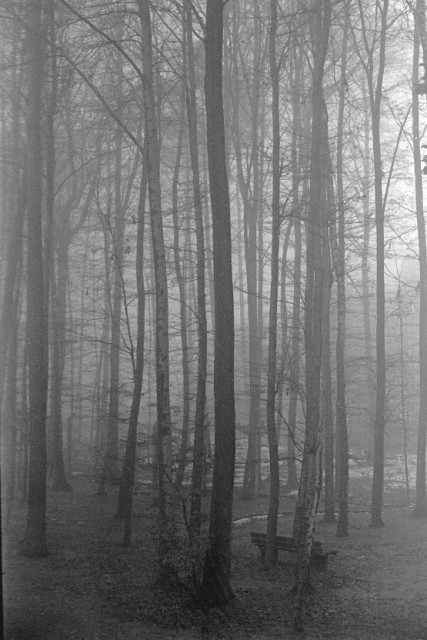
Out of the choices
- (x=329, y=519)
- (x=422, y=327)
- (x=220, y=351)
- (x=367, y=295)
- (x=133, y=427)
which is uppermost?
(x=367, y=295)

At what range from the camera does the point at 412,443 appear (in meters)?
31.8

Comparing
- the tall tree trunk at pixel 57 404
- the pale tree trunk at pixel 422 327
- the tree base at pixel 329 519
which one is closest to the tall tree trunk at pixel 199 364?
the tree base at pixel 329 519

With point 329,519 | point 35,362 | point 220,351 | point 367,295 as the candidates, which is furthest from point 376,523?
point 35,362

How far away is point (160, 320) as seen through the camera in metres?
10.1

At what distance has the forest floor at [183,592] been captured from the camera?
836 centimetres

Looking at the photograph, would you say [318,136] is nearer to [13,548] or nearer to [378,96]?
[378,96]

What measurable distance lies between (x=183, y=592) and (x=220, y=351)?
11.1 ft

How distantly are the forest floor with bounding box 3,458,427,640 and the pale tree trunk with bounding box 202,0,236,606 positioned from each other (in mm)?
483

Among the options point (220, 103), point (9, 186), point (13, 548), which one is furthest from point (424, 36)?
point (13, 548)

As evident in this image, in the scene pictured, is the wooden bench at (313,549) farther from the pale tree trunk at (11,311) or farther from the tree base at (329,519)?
the pale tree trunk at (11,311)

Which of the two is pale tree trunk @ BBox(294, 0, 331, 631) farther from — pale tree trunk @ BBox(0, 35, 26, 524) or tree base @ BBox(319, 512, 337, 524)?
pale tree trunk @ BBox(0, 35, 26, 524)

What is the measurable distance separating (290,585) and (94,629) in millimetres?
3679

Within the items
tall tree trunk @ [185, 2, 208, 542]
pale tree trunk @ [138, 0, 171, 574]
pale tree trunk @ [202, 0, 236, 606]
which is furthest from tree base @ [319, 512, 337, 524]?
pale tree trunk @ [202, 0, 236, 606]

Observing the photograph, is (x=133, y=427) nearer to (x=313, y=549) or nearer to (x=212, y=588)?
(x=313, y=549)
